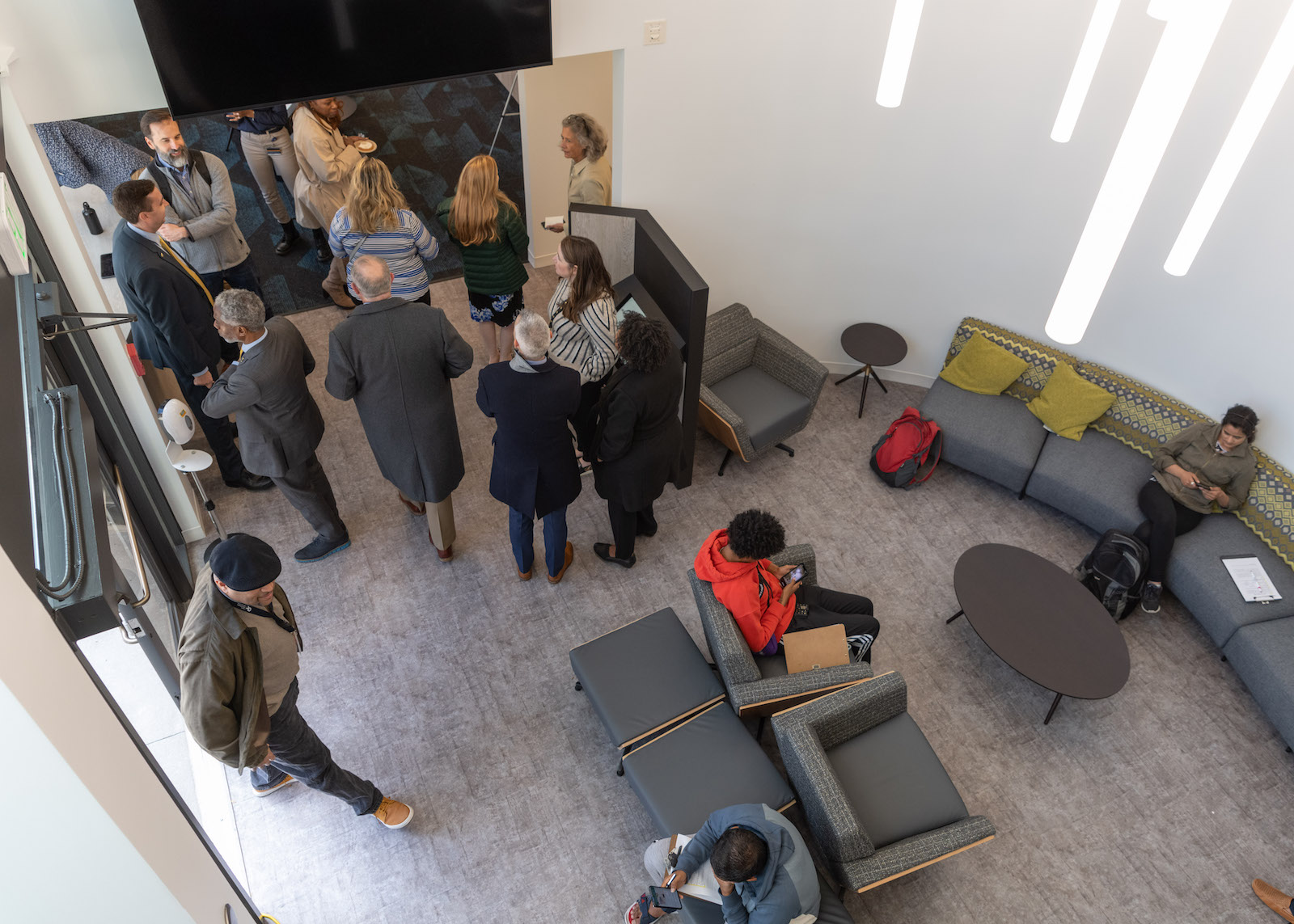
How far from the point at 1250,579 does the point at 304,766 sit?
4875mm

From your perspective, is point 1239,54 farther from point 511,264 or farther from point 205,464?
point 205,464

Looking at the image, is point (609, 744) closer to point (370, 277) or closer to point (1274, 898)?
point (370, 277)

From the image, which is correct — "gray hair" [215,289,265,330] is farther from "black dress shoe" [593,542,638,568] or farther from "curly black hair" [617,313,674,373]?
"black dress shoe" [593,542,638,568]

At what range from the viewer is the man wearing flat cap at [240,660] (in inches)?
112

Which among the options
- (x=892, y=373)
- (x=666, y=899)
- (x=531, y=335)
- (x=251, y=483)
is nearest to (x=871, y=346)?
(x=892, y=373)

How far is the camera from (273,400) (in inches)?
158

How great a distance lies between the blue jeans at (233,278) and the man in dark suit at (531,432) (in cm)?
209

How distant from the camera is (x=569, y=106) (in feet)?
20.6

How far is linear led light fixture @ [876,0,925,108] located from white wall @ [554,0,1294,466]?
2886 mm

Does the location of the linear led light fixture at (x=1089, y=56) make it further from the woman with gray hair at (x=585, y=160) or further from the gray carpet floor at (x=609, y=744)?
Result: the woman with gray hair at (x=585, y=160)

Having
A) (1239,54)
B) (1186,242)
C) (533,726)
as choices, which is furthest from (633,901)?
(1239,54)

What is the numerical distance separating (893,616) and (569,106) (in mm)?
4274

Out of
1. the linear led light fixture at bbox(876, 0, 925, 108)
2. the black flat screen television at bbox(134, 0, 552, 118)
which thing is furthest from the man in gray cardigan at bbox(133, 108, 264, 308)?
the linear led light fixture at bbox(876, 0, 925, 108)

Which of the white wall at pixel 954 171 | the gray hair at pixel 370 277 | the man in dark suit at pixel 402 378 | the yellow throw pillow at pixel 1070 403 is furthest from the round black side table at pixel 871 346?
the gray hair at pixel 370 277
